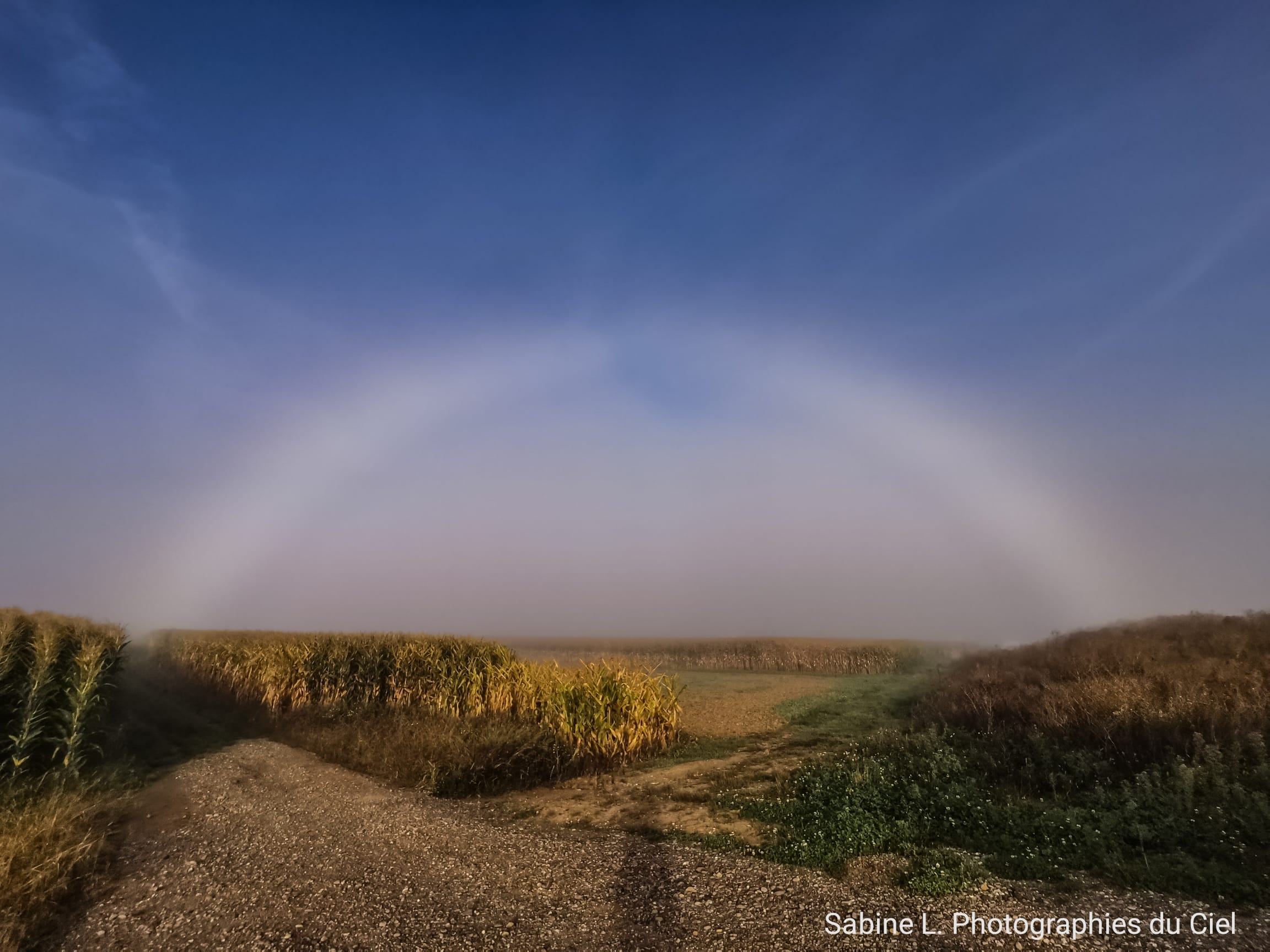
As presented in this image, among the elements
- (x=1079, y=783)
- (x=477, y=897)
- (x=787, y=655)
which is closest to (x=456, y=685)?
(x=477, y=897)

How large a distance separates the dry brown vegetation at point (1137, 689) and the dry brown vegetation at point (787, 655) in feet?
58.3

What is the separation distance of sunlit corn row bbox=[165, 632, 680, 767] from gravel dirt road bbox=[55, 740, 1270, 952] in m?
4.43

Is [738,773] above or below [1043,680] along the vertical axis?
below

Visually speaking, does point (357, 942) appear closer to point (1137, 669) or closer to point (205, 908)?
point (205, 908)

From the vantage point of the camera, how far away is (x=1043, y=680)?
15.8m

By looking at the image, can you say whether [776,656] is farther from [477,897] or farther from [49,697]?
[49,697]

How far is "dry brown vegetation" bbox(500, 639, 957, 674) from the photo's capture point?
121 feet

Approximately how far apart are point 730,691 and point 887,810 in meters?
15.5

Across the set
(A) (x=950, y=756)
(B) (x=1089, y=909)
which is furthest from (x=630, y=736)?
(B) (x=1089, y=909)

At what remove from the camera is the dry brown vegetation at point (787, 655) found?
121 feet

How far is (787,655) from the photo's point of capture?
3812 cm

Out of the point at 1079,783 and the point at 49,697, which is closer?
the point at 1079,783

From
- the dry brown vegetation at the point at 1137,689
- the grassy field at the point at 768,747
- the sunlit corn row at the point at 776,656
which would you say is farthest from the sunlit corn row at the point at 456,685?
the sunlit corn row at the point at 776,656

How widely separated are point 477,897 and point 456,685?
1136 centimetres
